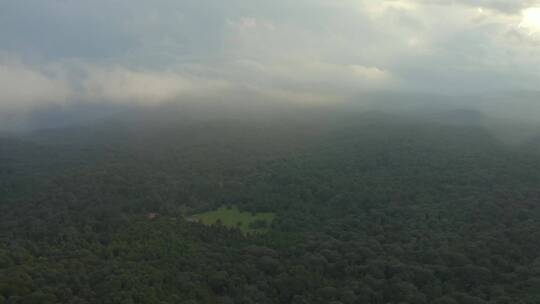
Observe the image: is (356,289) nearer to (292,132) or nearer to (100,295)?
(100,295)

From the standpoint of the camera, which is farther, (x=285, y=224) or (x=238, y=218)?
(x=238, y=218)

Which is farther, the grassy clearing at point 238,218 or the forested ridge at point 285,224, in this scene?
the grassy clearing at point 238,218

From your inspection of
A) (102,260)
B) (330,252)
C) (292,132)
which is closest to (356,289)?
(330,252)

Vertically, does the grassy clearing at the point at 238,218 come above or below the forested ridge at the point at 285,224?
below

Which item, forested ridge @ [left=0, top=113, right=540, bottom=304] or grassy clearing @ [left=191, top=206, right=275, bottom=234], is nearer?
forested ridge @ [left=0, top=113, right=540, bottom=304]

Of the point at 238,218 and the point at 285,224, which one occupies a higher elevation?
the point at 285,224
